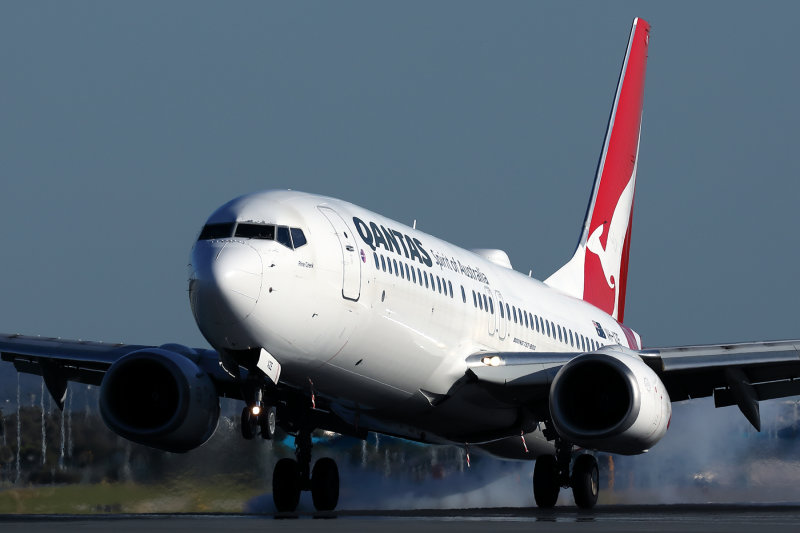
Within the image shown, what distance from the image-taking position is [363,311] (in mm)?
19438

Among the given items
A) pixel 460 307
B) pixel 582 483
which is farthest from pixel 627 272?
pixel 460 307

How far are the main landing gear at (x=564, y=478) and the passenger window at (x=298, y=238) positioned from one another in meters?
7.48

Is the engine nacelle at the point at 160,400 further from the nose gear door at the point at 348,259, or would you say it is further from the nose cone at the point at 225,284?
the nose cone at the point at 225,284

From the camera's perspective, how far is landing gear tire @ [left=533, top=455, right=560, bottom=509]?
81.7 ft

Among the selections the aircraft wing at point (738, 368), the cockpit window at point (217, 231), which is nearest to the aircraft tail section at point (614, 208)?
the aircraft wing at point (738, 368)

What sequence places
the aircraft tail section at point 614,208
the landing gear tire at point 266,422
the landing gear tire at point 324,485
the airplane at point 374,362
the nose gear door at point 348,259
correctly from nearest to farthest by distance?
1. the landing gear tire at point 266,422
2. the airplane at point 374,362
3. the nose gear door at point 348,259
4. the landing gear tire at point 324,485
5. the aircraft tail section at point 614,208

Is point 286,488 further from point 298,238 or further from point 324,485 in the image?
point 298,238

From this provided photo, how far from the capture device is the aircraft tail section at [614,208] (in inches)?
1281

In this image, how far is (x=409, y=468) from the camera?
27.5m

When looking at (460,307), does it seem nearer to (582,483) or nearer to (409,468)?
(582,483)

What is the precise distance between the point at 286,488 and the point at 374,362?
3.57 metres

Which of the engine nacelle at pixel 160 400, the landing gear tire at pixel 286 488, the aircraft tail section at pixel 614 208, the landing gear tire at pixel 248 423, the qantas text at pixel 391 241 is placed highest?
the aircraft tail section at pixel 614 208

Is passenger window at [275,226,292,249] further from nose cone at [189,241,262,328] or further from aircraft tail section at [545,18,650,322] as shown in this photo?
aircraft tail section at [545,18,650,322]

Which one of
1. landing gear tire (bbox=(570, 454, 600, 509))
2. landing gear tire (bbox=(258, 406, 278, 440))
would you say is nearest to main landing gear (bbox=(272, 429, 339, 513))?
landing gear tire (bbox=(570, 454, 600, 509))
